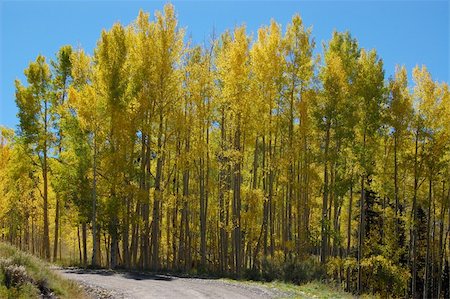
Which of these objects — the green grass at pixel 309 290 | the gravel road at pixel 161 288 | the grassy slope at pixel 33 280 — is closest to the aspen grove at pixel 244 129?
the green grass at pixel 309 290

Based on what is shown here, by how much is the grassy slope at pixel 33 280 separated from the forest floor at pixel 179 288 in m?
1.06

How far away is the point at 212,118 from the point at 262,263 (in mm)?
7319

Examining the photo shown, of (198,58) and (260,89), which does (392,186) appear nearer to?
(260,89)

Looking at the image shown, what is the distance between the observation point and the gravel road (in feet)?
44.8

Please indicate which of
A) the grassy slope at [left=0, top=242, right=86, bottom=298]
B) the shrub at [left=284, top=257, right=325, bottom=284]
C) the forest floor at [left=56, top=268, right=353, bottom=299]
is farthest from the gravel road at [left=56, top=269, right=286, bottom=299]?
the shrub at [left=284, top=257, right=325, bottom=284]

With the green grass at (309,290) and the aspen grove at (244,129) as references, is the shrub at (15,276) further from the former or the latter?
the aspen grove at (244,129)

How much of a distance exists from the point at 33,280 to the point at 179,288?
5.13 m

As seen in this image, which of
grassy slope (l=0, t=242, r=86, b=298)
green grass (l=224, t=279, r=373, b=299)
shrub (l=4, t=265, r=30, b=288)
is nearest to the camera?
grassy slope (l=0, t=242, r=86, b=298)

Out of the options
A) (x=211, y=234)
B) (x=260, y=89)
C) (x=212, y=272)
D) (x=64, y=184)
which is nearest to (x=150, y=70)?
(x=260, y=89)

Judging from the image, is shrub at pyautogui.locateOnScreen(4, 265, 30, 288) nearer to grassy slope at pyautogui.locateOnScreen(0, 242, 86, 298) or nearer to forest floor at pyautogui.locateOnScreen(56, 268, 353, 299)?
grassy slope at pyautogui.locateOnScreen(0, 242, 86, 298)

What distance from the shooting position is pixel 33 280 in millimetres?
11242

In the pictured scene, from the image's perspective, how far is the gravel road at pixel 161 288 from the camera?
44.8ft

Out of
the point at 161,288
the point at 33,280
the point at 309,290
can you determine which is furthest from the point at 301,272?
the point at 33,280

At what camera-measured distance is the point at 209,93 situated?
21906mm
